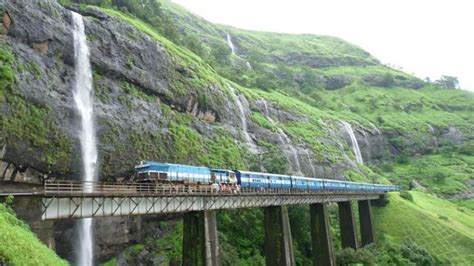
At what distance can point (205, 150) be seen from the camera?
198 feet

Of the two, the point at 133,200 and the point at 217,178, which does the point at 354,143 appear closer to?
the point at 217,178

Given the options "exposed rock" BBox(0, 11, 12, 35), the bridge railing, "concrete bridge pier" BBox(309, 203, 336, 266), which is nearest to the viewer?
the bridge railing

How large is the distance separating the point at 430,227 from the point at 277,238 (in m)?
40.6

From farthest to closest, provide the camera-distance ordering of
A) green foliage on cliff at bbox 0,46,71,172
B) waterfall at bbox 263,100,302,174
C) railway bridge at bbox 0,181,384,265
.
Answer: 1. waterfall at bbox 263,100,302,174
2. green foliage on cliff at bbox 0,46,71,172
3. railway bridge at bbox 0,181,384,265

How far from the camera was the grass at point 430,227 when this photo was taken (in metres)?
63.8

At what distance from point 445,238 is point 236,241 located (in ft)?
123

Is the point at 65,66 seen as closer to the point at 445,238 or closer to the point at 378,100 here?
the point at 445,238

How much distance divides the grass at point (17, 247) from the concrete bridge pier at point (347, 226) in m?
50.4

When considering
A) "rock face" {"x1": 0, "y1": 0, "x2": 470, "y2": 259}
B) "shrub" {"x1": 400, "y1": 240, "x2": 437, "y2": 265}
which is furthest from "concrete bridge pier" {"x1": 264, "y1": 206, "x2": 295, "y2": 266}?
"shrub" {"x1": 400, "y1": 240, "x2": 437, "y2": 265}

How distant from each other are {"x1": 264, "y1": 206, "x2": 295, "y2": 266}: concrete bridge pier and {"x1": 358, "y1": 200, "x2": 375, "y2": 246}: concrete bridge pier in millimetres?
29695

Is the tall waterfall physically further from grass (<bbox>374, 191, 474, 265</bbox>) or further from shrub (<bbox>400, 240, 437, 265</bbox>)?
grass (<bbox>374, 191, 474, 265</bbox>)

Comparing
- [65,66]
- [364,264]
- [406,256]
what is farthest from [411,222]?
[65,66]

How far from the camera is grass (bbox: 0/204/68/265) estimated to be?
619 inches

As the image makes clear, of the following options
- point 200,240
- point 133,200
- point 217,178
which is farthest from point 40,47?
point 200,240
